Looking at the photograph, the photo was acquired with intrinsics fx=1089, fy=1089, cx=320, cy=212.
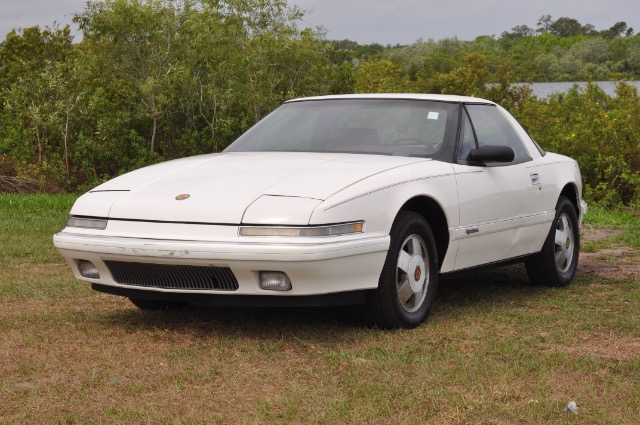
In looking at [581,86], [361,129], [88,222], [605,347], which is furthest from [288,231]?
[581,86]

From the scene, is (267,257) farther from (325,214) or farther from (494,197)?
(494,197)

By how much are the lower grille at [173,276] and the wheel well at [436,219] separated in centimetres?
132

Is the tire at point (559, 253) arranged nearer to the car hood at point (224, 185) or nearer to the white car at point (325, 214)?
the white car at point (325, 214)

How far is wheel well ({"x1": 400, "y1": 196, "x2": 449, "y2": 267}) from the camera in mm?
6555

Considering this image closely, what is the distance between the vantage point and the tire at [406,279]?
6098 millimetres

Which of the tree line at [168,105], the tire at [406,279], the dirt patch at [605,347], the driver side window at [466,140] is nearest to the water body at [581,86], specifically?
the tree line at [168,105]

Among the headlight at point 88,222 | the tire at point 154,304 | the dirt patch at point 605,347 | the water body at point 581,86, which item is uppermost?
the headlight at point 88,222

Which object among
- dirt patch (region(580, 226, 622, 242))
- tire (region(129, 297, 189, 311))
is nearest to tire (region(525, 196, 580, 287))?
tire (region(129, 297, 189, 311))

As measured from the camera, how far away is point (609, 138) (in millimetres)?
15719

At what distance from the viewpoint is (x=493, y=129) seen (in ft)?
25.7

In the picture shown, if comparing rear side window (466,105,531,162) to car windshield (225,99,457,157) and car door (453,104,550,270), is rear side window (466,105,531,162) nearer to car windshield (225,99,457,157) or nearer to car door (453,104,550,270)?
car door (453,104,550,270)

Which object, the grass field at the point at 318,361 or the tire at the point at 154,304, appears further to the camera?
the tire at the point at 154,304

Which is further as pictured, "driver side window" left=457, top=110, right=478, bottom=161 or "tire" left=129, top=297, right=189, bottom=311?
"driver side window" left=457, top=110, right=478, bottom=161

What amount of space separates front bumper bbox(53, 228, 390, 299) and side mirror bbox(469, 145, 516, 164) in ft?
4.40
